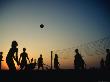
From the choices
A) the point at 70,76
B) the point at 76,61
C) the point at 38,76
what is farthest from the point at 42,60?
the point at 38,76

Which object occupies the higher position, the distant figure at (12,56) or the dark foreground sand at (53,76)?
the distant figure at (12,56)

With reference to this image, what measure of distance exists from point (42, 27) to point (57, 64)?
13.8 ft

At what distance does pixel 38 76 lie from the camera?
31.6 ft

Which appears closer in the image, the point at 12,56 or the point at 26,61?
the point at 12,56

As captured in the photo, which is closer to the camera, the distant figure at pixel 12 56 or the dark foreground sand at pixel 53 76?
the dark foreground sand at pixel 53 76

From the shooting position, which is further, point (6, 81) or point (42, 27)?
point (42, 27)

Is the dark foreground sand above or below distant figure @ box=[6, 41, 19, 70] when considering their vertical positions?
below

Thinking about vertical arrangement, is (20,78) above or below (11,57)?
below

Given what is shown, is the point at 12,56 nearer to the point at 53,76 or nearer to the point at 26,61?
the point at 53,76

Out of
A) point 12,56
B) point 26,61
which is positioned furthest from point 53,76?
point 26,61

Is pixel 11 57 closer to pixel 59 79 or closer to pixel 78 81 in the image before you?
pixel 59 79

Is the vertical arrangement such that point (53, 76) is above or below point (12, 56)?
below

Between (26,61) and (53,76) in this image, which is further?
(26,61)

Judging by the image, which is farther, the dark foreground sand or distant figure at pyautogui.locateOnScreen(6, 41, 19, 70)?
distant figure at pyautogui.locateOnScreen(6, 41, 19, 70)
